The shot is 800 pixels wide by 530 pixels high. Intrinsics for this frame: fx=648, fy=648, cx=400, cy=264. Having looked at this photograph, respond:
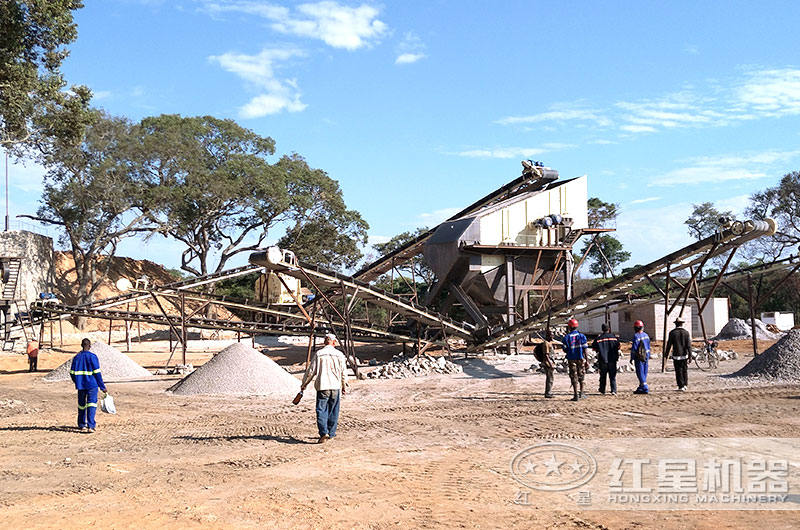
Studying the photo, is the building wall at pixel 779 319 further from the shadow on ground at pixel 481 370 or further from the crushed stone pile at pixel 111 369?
the crushed stone pile at pixel 111 369

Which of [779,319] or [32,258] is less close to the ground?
[32,258]

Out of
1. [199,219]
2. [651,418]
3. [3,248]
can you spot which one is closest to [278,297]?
[199,219]

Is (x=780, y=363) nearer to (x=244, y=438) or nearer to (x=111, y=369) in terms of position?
(x=244, y=438)

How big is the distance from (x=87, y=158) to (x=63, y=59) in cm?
2146

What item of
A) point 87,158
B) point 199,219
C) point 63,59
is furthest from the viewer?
point 199,219

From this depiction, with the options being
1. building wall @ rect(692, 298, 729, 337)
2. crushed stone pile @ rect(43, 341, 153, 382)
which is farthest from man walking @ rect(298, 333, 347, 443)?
building wall @ rect(692, 298, 729, 337)

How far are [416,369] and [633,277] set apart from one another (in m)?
6.82

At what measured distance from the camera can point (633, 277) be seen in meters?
18.4

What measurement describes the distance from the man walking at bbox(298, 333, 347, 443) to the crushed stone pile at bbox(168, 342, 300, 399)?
572 cm

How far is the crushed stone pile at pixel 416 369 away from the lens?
19156 millimetres

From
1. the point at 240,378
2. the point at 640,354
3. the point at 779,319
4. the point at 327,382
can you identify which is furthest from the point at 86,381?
the point at 779,319

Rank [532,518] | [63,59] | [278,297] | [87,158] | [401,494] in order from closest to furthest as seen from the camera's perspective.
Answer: [532,518]
[401,494]
[63,59]
[278,297]
[87,158]

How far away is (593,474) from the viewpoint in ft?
23.4

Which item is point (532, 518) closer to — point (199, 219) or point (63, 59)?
point (63, 59)
